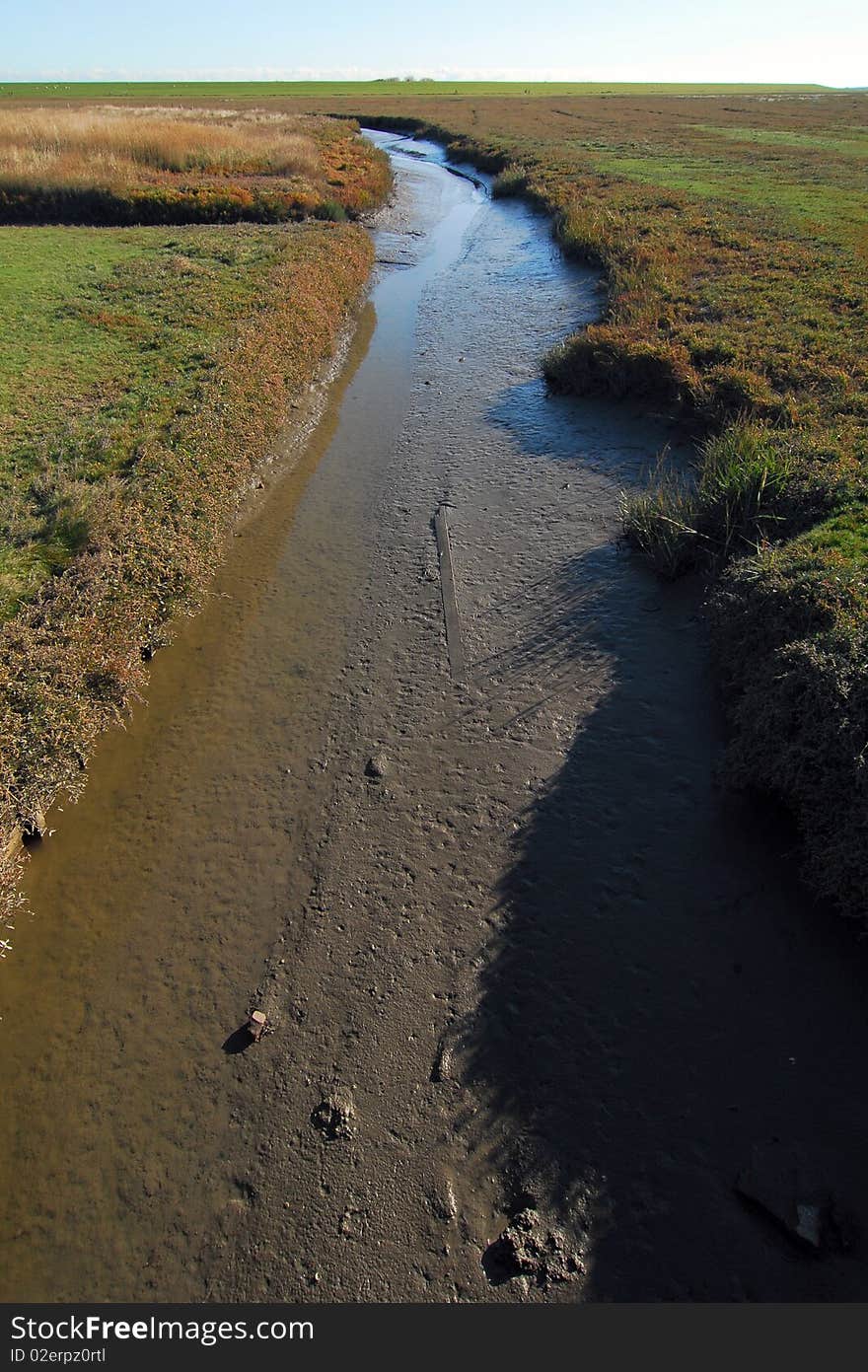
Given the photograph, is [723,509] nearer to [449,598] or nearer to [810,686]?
[449,598]

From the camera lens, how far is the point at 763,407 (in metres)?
12.4

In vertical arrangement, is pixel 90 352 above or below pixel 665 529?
above

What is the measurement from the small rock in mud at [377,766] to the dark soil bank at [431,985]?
3 cm

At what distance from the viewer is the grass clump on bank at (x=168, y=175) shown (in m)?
28.6

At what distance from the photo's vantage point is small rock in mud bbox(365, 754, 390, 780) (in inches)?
309

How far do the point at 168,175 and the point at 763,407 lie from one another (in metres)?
31.0

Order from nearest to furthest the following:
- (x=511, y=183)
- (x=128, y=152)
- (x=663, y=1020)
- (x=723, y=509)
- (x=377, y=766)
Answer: (x=663, y=1020)
(x=377, y=766)
(x=723, y=509)
(x=128, y=152)
(x=511, y=183)

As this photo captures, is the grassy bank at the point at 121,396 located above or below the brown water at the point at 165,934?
above

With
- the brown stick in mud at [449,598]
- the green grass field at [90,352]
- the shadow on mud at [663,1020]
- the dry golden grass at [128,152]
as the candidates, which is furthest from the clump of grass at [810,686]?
the dry golden grass at [128,152]

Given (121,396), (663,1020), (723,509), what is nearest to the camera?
(663,1020)

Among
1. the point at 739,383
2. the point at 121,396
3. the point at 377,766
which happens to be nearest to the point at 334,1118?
the point at 377,766

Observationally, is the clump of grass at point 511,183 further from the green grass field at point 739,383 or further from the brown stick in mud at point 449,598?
the brown stick in mud at point 449,598

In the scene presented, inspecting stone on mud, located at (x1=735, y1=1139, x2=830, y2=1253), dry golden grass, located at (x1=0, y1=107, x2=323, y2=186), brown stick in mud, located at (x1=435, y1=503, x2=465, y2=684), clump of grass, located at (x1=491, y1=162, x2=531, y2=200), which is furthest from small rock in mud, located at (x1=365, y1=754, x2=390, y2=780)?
clump of grass, located at (x1=491, y1=162, x2=531, y2=200)

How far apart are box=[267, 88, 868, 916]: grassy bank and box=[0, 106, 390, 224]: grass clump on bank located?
31.1ft
